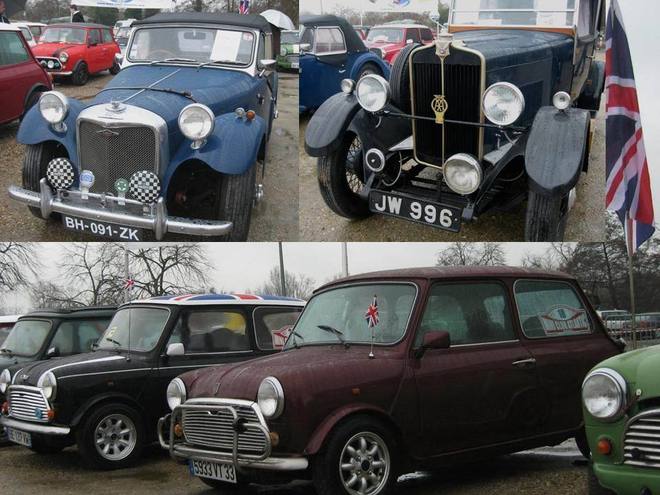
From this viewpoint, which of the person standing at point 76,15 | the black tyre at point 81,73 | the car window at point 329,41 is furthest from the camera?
the person standing at point 76,15

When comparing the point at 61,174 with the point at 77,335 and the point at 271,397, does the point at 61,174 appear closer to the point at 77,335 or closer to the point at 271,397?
the point at 77,335

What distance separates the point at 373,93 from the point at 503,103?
5.36 ft

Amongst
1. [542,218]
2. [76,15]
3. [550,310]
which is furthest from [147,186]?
[76,15]

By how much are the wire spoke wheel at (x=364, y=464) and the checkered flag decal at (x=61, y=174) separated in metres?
4.97

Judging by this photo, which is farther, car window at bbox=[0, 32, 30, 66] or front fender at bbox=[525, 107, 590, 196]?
car window at bbox=[0, 32, 30, 66]

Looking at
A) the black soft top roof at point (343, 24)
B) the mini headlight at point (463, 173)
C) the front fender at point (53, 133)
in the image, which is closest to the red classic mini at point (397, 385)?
the mini headlight at point (463, 173)

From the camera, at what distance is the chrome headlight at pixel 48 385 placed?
7004 mm

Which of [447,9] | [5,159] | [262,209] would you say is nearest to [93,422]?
[262,209]

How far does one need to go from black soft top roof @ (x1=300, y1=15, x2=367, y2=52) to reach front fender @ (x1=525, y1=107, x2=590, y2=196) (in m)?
7.44

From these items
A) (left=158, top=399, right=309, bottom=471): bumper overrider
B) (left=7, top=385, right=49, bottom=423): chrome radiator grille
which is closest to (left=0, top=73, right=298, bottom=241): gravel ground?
(left=7, top=385, right=49, bottom=423): chrome radiator grille

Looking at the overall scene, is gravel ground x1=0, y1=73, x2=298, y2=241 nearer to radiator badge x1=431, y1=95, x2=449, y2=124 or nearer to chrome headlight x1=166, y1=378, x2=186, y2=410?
radiator badge x1=431, y1=95, x2=449, y2=124

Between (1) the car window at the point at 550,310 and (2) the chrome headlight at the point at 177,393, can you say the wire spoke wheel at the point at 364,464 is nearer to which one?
(2) the chrome headlight at the point at 177,393

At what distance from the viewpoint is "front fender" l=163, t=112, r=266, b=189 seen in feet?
26.4

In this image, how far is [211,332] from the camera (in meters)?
7.61
